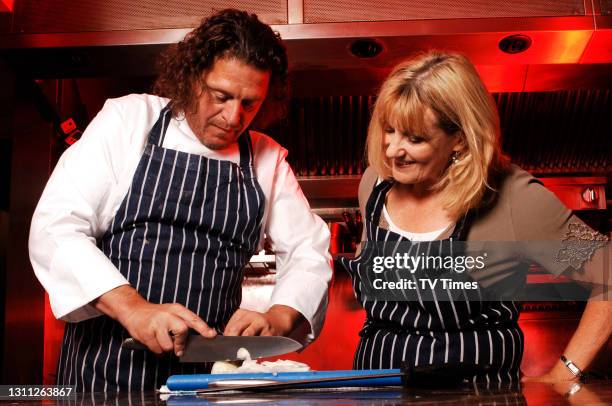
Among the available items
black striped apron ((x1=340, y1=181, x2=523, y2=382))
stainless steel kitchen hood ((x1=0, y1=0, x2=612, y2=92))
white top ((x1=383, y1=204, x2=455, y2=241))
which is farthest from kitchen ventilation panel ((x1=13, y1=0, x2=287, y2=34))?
black striped apron ((x1=340, y1=181, x2=523, y2=382))

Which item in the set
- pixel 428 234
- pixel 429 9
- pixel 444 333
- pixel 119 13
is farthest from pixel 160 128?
pixel 429 9

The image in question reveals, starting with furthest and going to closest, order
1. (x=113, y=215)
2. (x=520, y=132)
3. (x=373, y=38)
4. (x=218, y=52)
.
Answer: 1. (x=520, y=132)
2. (x=373, y=38)
3. (x=218, y=52)
4. (x=113, y=215)

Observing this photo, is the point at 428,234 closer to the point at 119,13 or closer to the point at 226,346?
the point at 226,346

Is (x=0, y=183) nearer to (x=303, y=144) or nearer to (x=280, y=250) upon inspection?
(x=303, y=144)

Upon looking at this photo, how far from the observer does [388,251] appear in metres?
1.47

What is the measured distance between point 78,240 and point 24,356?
1.31 meters

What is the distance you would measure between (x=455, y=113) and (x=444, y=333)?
46cm

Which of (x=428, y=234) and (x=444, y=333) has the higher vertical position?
(x=428, y=234)

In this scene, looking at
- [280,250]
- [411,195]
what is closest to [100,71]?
[280,250]

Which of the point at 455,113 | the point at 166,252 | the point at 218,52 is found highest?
the point at 218,52

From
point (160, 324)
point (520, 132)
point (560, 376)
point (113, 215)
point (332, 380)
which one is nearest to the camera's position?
point (332, 380)

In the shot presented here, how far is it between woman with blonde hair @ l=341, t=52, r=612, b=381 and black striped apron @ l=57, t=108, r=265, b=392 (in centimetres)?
30

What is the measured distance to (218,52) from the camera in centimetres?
152

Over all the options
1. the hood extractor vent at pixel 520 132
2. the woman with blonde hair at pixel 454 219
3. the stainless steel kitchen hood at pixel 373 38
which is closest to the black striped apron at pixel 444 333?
the woman with blonde hair at pixel 454 219
